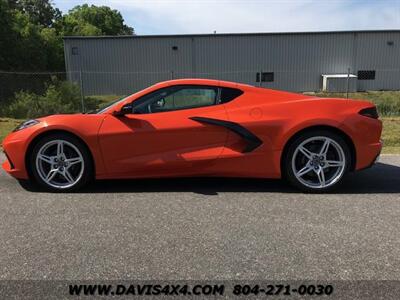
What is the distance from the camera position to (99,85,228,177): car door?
17.5 feet

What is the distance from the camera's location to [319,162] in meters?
5.40

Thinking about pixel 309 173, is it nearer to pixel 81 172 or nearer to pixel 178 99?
pixel 178 99

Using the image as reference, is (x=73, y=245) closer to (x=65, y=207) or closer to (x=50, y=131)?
(x=65, y=207)

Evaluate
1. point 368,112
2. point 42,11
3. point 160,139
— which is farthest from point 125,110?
point 42,11

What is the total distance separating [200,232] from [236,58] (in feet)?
93.2

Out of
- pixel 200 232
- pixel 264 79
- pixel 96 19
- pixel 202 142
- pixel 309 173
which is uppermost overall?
pixel 96 19

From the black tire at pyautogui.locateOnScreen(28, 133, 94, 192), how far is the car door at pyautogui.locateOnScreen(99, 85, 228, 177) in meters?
0.22

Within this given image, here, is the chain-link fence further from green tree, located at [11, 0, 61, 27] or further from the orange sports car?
green tree, located at [11, 0, 61, 27]

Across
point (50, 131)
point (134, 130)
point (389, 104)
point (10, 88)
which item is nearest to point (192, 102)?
point (134, 130)

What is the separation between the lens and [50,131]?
535cm

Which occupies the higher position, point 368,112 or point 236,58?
point 236,58

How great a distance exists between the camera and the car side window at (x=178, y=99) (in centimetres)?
544

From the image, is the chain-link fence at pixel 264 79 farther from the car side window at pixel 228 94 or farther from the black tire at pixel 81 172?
the car side window at pixel 228 94

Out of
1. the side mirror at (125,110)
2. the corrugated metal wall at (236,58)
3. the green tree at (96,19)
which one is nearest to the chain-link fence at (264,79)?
the corrugated metal wall at (236,58)
